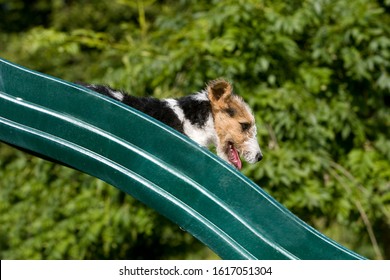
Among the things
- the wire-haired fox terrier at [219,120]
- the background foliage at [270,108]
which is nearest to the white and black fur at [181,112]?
the wire-haired fox terrier at [219,120]

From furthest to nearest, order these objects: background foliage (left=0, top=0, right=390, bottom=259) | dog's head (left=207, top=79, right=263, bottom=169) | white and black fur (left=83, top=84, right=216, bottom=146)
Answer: background foliage (left=0, top=0, right=390, bottom=259) < dog's head (left=207, top=79, right=263, bottom=169) < white and black fur (left=83, top=84, right=216, bottom=146)

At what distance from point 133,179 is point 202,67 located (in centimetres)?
252

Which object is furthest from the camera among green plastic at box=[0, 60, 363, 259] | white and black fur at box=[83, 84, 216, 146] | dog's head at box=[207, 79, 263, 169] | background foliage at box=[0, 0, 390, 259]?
background foliage at box=[0, 0, 390, 259]

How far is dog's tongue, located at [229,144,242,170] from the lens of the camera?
3172mm

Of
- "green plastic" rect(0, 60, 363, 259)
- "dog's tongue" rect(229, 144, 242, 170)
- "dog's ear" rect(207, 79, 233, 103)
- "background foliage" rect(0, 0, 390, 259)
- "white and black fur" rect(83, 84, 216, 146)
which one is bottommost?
"green plastic" rect(0, 60, 363, 259)

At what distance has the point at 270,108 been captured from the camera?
5117mm

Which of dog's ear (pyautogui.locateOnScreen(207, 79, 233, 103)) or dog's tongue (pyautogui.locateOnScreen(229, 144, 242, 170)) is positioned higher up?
dog's ear (pyautogui.locateOnScreen(207, 79, 233, 103))

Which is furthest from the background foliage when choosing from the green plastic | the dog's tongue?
the green plastic

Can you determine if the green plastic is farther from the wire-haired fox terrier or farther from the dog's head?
the dog's head

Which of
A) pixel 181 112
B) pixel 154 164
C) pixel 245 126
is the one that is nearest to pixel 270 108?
pixel 245 126

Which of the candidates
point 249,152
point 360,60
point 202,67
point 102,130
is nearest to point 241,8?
point 202,67

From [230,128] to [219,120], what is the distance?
0.06m

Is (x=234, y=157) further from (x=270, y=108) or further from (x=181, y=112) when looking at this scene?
(x=270, y=108)

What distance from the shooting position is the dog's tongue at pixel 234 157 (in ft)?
10.4
